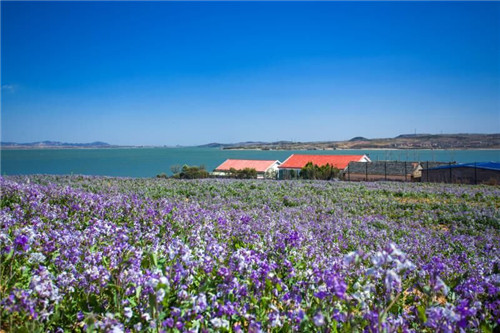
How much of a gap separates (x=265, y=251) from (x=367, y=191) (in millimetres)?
18518

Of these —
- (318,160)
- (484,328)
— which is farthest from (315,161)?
(484,328)

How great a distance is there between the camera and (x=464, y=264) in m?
7.42

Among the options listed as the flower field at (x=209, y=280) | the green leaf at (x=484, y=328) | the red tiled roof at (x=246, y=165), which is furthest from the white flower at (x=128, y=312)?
the red tiled roof at (x=246, y=165)

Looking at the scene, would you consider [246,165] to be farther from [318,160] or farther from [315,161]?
[318,160]

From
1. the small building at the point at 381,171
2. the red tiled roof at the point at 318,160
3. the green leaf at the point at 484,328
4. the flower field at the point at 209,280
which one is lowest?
the small building at the point at 381,171

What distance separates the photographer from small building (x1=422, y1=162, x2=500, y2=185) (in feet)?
136

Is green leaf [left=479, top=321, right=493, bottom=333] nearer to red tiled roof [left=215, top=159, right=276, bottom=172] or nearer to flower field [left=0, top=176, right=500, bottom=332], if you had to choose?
flower field [left=0, top=176, right=500, bottom=332]

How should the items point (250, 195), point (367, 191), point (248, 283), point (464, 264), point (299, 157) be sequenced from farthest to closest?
point (299, 157), point (367, 191), point (250, 195), point (464, 264), point (248, 283)

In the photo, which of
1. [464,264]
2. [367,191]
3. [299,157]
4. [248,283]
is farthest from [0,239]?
[299,157]

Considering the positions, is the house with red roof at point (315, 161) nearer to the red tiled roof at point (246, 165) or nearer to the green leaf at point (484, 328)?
the red tiled roof at point (246, 165)

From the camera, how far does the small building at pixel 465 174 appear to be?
41.5m

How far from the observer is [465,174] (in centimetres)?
4497

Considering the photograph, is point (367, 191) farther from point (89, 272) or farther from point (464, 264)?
point (89, 272)

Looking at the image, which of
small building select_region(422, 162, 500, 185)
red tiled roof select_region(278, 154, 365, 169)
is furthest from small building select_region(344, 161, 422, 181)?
red tiled roof select_region(278, 154, 365, 169)
